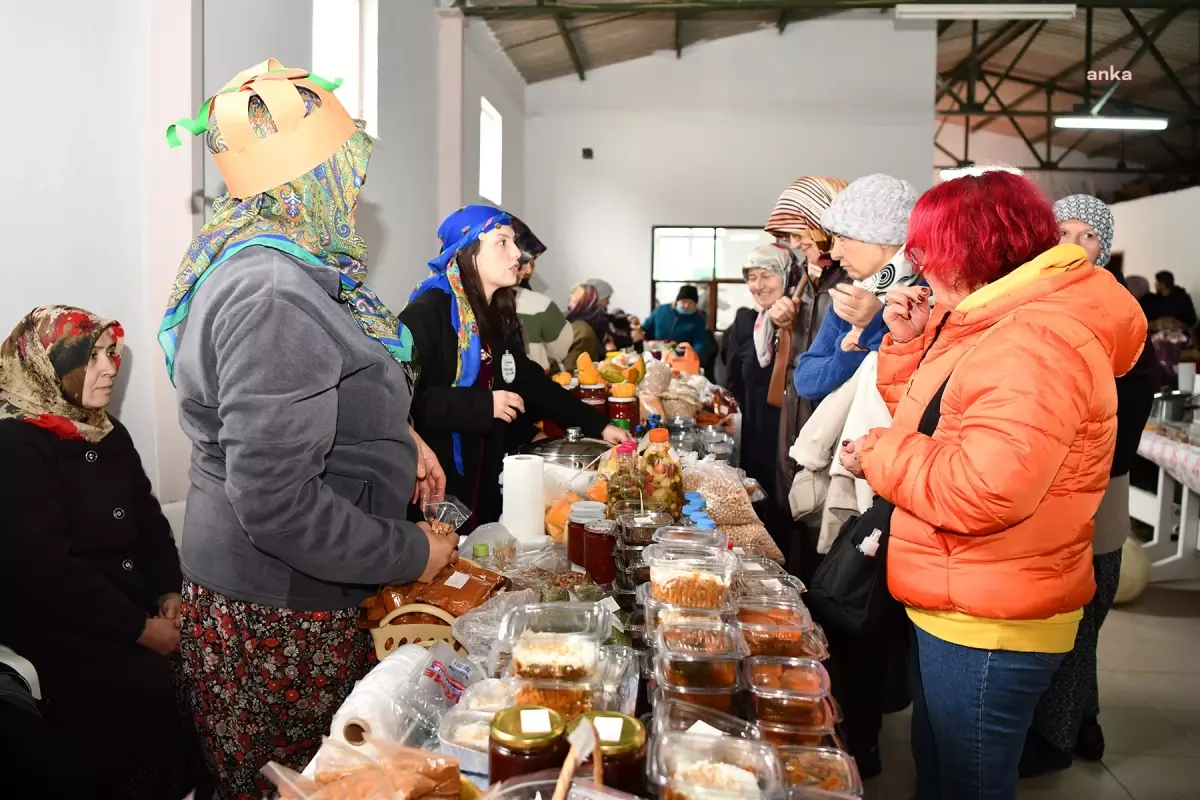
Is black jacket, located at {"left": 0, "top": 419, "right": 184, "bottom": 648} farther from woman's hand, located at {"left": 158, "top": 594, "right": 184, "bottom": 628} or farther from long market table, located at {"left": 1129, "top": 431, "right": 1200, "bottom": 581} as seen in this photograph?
long market table, located at {"left": 1129, "top": 431, "right": 1200, "bottom": 581}

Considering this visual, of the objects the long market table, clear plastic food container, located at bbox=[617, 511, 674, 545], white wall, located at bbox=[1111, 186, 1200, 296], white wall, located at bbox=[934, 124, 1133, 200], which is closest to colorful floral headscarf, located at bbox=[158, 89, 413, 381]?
clear plastic food container, located at bbox=[617, 511, 674, 545]

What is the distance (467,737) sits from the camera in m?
1.04

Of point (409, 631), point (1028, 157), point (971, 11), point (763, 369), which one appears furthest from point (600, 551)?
point (1028, 157)

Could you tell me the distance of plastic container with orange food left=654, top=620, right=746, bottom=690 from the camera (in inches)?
44.4

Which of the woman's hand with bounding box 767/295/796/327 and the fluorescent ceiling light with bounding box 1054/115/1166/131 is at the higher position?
the fluorescent ceiling light with bounding box 1054/115/1166/131

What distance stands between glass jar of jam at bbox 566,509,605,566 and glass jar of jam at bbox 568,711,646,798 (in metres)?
0.88

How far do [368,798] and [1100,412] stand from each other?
127cm

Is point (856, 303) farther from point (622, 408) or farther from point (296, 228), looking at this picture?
point (296, 228)

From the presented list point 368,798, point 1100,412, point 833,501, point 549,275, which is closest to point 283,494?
point 368,798

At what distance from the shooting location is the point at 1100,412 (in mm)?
1395

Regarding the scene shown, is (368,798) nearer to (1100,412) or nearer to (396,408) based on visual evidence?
(396,408)

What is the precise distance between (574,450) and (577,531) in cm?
88

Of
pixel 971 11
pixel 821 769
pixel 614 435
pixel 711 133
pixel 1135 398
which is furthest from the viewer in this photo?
pixel 711 133

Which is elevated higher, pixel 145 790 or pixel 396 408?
pixel 396 408
